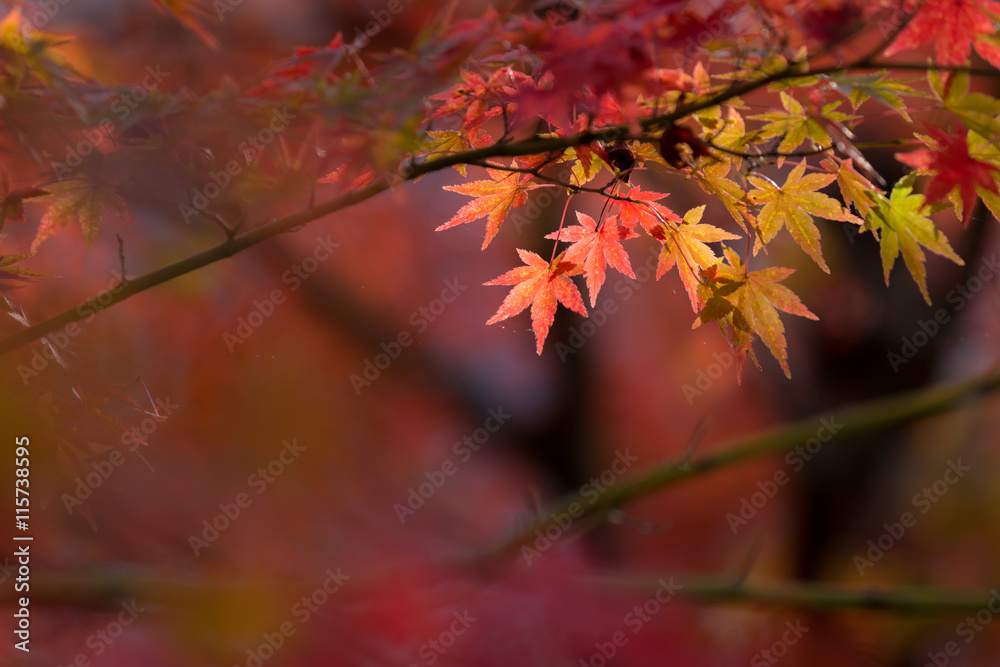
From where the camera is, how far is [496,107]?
790mm

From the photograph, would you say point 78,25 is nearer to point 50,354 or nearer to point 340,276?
point 340,276

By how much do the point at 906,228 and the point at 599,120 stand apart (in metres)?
0.41

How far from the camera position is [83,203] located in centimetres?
81

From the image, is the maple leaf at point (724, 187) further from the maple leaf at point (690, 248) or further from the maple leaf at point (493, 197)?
the maple leaf at point (493, 197)

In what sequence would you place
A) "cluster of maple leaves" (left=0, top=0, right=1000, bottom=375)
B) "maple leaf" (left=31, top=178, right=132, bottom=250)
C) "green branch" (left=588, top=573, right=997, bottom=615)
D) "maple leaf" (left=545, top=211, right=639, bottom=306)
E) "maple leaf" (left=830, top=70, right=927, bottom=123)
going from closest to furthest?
"cluster of maple leaves" (left=0, top=0, right=1000, bottom=375)
"maple leaf" (left=830, top=70, right=927, bottom=123)
"maple leaf" (left=31, top=178, right=132, bottom=250)
"maple leaf" (left=545, top=211, right=639, bottom=306)
"green branch" (left=588, top=573, right=997, bottom=615)

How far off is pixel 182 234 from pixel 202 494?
108cm

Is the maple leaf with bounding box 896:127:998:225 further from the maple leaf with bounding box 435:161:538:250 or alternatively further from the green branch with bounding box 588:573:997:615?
the green branch with bounding box 588:573:997:615

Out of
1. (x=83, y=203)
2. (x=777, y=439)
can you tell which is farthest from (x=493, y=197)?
(x=777, y=439)

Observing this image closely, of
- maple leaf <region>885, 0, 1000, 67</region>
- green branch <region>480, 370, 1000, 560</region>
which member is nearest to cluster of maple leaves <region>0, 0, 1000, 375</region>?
maple leaf <region>885, 0, 1000, 67</region>

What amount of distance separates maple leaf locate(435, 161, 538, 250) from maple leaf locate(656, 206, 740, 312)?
20 centimetres

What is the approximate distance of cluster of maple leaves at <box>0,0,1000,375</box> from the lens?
596 mm

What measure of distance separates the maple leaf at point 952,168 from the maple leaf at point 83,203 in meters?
0.92

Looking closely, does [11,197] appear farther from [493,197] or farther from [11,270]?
[493,197]

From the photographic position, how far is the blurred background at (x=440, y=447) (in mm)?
1408
